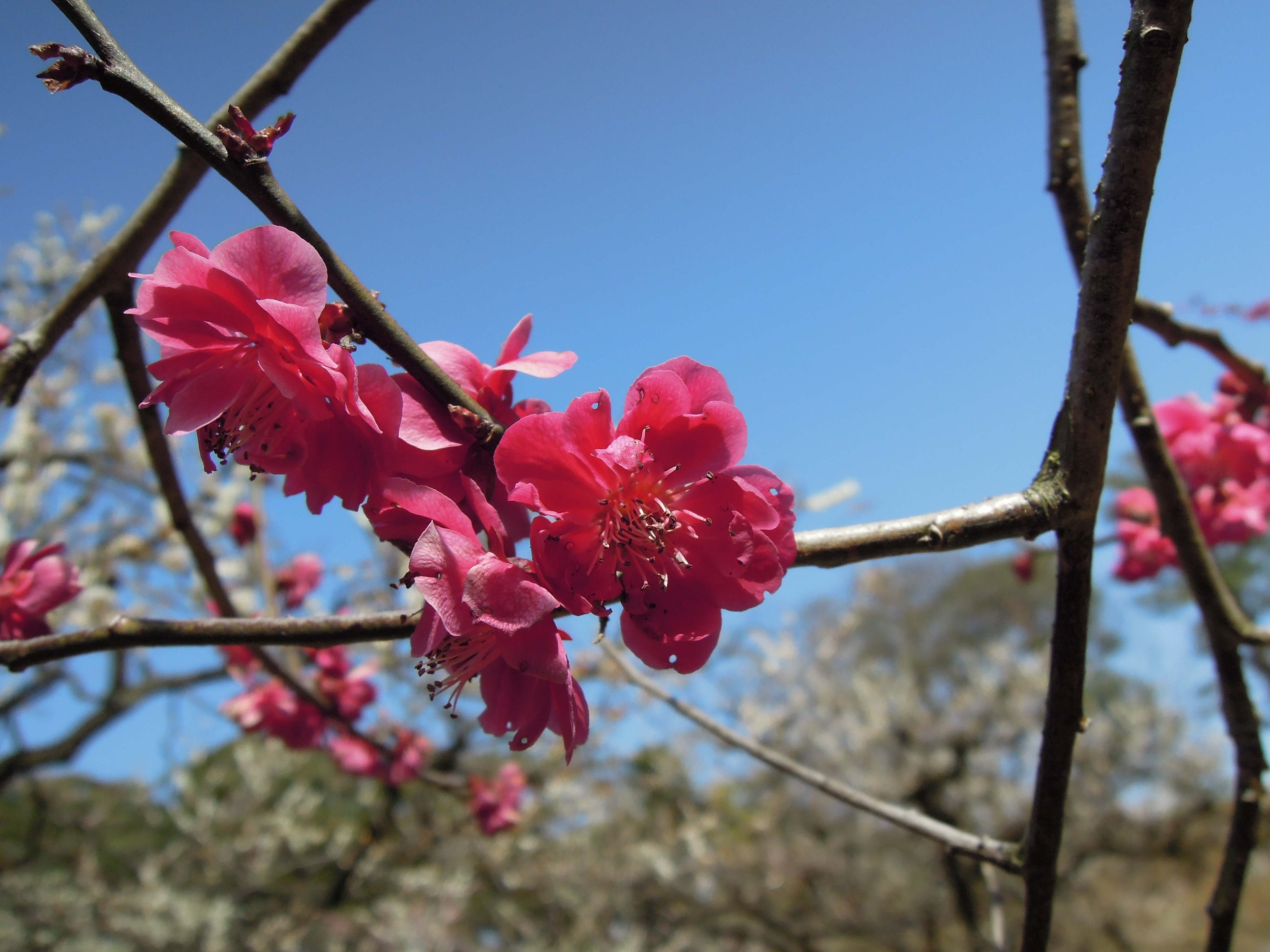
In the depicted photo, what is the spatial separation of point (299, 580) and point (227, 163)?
90.1 inches

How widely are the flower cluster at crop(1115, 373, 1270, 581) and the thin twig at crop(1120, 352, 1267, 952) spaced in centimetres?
81

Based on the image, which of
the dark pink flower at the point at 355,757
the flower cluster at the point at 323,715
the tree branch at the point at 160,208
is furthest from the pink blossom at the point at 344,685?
the tree branch at the point at 160,208

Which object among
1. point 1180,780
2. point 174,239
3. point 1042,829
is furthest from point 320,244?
point 1180,780

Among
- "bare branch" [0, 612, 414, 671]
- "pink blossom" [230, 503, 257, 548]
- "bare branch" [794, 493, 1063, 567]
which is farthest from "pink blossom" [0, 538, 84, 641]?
"pink blossom" [230, 503, 257, 548]

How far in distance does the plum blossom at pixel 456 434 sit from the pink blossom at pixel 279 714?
1795 millimetres

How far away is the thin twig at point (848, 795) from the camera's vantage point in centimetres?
120

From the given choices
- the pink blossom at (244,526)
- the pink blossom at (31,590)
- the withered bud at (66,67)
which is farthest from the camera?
the pink blossom at (244,526)

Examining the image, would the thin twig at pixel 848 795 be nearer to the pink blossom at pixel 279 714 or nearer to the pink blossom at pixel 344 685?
the pink blossom at pixel 344 685

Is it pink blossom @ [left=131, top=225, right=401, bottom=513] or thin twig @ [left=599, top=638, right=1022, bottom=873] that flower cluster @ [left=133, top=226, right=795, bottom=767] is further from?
thin twig @ [left=599, top=638, right=1022, bottom=873]

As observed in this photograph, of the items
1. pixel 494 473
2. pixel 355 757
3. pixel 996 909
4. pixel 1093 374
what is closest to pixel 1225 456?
pixel 996 909

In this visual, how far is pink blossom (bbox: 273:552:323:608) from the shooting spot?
270 centimetres

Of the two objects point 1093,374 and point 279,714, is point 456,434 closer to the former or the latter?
point 1093,374

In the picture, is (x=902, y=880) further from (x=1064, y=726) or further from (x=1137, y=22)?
(x=1137, y=22)

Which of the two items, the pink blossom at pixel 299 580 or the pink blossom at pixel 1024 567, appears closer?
the pink blossom at pixel 299 580
